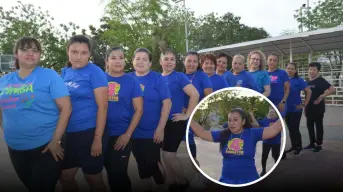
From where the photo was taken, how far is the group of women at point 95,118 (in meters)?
2.51

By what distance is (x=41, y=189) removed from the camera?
2.55 m

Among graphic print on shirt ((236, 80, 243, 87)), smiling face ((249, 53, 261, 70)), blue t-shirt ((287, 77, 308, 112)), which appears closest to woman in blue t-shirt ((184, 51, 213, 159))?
graphic print on shirt ((236, 80, 243, 87))

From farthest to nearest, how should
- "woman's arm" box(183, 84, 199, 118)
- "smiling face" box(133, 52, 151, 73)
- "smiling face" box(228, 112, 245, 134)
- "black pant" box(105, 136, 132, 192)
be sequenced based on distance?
1. "woman's arm" box(183, 84, 199, 118)
2. "smiling face" box(133, 52, 151, 73)
3. "black pant" box(105, 136, 132, 192)
4. "smiling face" box(228, 112, 245, 134)

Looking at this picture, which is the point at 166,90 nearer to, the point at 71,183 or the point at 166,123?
the point at 166,123

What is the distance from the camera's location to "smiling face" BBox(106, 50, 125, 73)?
310 centimetres

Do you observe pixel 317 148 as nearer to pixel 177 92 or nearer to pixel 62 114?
pixel 177 92

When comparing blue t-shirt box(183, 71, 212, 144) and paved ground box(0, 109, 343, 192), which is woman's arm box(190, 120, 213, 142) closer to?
paved ground box(0, 109, 343, 192)

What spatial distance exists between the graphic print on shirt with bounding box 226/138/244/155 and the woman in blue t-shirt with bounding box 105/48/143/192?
96 centimetres

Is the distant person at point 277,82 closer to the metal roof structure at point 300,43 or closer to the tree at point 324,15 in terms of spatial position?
the metal roof structure at point 300,43

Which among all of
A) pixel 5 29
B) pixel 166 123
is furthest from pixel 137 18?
pixel 166 123

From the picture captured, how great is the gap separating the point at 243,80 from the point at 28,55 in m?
2.58

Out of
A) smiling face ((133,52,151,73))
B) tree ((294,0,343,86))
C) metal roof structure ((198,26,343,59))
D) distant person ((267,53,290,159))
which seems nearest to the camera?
smiling face ((133,52,151,73))

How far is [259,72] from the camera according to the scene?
4684 millimetres

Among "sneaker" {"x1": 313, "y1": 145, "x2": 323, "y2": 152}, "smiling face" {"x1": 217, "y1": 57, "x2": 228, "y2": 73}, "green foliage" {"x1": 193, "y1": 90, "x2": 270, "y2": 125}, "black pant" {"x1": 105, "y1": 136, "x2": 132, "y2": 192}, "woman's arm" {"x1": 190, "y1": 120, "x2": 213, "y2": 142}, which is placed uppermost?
"smiling face" {"x1": 217, "y1": 57, "x2": 228, "y2": 73}
